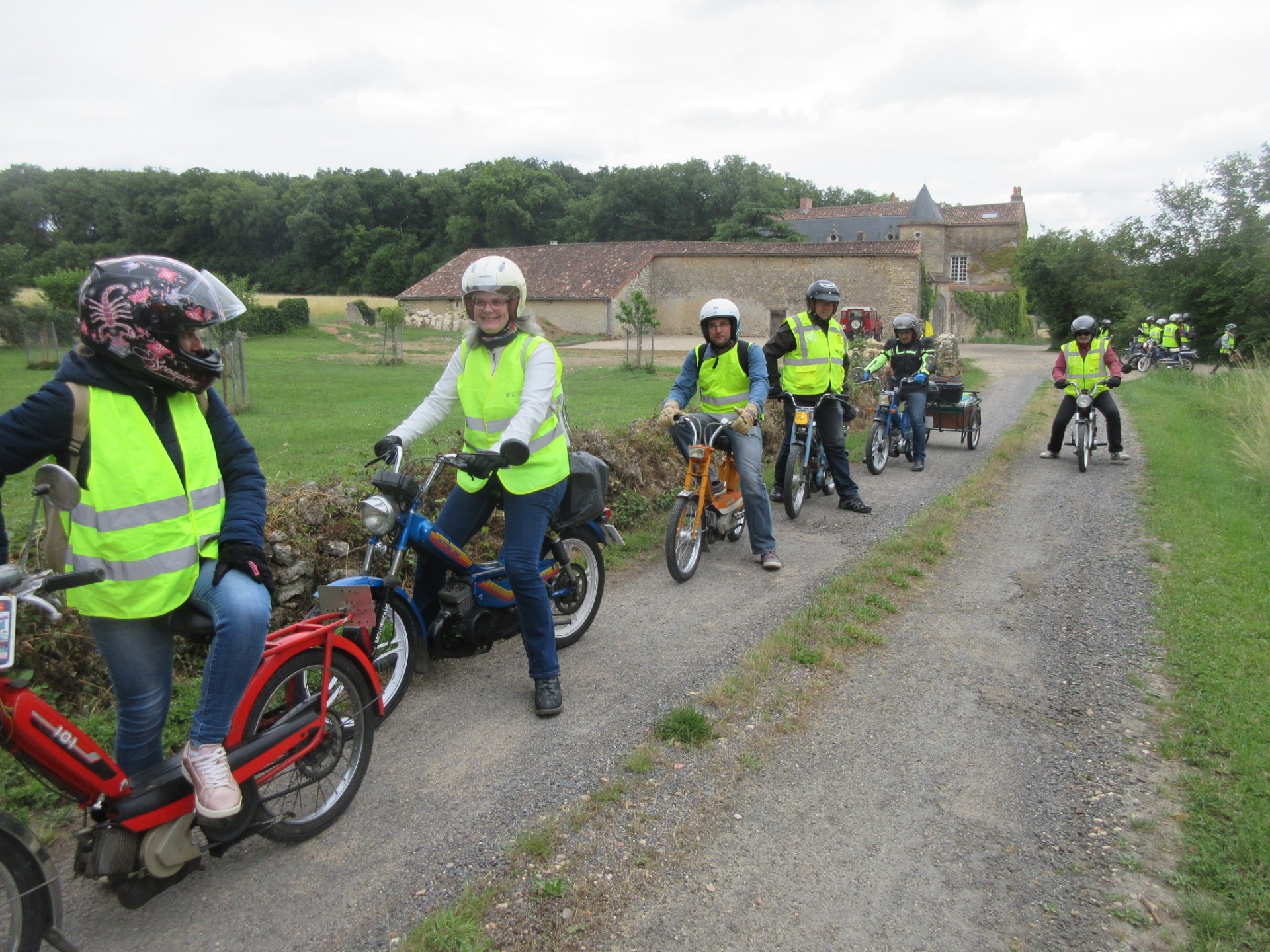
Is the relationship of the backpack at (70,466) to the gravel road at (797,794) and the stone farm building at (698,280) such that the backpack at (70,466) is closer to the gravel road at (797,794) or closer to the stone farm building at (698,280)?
the gravel road at (797,794)

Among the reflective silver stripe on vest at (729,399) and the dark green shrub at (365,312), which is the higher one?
the dark green shrub at (365,312)

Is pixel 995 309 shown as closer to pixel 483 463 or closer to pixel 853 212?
pixel 853 212

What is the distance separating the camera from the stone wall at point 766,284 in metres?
46.8

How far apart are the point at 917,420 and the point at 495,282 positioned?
884cm

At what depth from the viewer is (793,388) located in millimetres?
9195

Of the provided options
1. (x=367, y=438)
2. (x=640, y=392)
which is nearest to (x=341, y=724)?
(x=367, y=438)

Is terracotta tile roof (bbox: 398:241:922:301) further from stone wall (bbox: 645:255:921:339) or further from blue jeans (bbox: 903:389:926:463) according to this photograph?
blue jeans (bbox: 903:389:926:463)

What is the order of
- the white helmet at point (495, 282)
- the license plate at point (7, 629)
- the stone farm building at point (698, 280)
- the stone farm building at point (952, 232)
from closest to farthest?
the license plate at point (7, 629), the white helmet at point (495, 282), the stone farm building at point (698, 280), the stone farm building at point (952, 232)

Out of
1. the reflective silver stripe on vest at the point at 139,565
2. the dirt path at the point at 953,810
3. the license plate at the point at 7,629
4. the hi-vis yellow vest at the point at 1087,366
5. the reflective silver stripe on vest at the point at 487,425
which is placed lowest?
the dirt path at the point at 953,810

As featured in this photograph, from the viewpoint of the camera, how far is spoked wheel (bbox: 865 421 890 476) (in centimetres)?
1138

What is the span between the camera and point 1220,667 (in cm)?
491

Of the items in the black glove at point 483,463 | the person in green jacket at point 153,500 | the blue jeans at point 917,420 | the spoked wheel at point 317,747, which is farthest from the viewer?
the blue jeans at point 917,420

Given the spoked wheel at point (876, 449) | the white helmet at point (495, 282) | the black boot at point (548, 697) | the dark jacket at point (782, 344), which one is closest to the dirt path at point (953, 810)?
the black boot at point (548, 697)

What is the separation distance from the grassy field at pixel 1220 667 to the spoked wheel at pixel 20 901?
3528 millimetres
